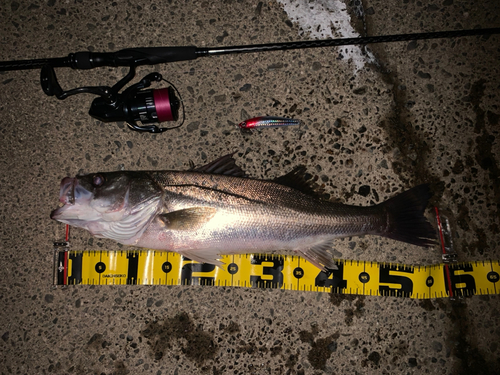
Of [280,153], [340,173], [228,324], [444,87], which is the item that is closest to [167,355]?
[228,324]

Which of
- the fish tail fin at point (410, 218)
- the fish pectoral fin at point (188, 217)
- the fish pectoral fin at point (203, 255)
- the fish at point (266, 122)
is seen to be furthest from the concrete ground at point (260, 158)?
the fish pectoral fin at point (188, 217)

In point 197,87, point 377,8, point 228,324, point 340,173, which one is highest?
point 377,8

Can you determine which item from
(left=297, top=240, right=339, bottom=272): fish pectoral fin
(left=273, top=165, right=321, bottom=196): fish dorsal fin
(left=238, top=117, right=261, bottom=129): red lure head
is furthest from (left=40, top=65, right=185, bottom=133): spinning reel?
(left=297, top=240, right=339, bottom=272): fish pectoral fin

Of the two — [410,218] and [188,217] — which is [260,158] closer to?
[188,217]

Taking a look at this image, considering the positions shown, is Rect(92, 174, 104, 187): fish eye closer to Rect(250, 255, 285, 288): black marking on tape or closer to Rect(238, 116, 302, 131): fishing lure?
Rect(238, 116, 302, 131): fishing lure

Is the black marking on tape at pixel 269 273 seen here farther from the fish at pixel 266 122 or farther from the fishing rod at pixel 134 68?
the fishing rod at pixel 134 68

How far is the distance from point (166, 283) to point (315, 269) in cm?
134

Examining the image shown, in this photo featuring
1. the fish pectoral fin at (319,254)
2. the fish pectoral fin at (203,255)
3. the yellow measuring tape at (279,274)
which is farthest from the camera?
the yellow measuring tape at (279,274)

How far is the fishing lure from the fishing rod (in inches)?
23.0

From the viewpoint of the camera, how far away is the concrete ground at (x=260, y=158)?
2.78m

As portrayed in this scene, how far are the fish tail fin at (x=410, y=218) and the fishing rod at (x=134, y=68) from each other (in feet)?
4.46

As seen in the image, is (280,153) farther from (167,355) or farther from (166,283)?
(167,355)

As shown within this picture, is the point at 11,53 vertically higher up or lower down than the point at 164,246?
higher up

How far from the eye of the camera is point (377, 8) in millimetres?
2980
